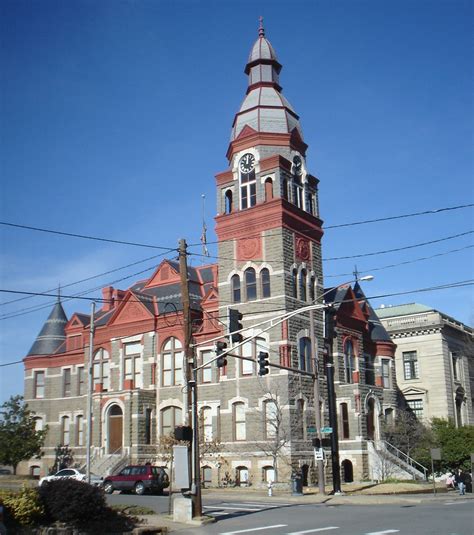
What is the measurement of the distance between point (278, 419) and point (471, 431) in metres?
15.9

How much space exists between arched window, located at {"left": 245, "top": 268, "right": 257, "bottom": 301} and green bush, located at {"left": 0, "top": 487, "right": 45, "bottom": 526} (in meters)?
24.4

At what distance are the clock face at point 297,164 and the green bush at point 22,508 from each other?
30.5m

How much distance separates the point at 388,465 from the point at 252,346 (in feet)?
37.1

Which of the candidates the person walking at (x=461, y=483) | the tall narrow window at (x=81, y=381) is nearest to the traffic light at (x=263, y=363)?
the person walking at (x=461, y=483)

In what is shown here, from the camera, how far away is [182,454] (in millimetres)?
22797

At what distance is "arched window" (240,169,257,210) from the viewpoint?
4362 cm

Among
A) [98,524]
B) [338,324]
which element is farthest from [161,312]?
[98,524]

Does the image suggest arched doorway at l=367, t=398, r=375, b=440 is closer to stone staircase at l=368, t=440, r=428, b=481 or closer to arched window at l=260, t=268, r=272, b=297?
stone staircase at l=368, t=440, r=428, b=481

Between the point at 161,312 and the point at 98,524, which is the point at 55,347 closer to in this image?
the point at 161,312

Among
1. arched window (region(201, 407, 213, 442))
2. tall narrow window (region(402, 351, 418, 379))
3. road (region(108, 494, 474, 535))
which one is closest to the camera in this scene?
road (region(108, 494, 474, 535))

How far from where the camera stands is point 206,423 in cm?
4431

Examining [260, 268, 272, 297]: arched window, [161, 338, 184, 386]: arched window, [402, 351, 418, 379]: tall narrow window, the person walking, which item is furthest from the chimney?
the person walking

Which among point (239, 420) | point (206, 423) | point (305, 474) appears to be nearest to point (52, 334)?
point (206, 423)

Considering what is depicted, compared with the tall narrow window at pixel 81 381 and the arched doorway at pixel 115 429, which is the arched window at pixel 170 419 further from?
the tall narrow window at pixel 81 381
